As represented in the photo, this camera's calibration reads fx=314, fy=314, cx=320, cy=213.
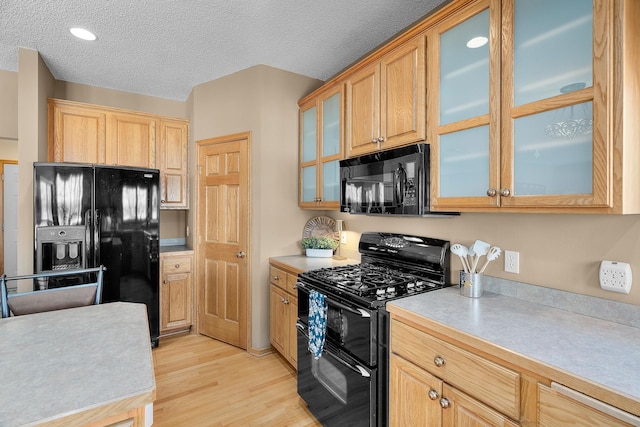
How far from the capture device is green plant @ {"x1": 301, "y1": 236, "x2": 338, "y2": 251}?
115 inches

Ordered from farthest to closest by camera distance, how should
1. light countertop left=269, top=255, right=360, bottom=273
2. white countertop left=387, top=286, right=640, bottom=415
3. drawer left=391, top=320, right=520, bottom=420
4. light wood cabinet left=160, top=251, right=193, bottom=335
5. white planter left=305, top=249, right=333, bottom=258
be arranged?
light wood cabinet left=160, top=251, right=193, bottom=335
white planter left=305, top=249, right=333, bottom=258
light countertop left=269, top=255, right=360, bottom=273
drawer left=391, top=320, right=520, bottom=420
white countertop left=387, top=286, right=640, bottom=415

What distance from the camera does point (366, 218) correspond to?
274 cm

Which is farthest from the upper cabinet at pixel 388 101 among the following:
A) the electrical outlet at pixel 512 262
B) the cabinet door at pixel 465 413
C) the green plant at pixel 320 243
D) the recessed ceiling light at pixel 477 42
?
the cabinet door at pixel 465 413

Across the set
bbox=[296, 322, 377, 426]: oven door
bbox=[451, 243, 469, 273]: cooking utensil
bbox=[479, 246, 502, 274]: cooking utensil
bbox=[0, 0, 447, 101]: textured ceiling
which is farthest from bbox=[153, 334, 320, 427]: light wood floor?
bbox=[0, 0, 447, 101]: textured ceiling

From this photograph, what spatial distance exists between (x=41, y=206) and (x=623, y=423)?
366 cm

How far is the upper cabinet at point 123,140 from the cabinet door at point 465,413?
3.31 meters

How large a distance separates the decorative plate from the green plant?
0.48 ft

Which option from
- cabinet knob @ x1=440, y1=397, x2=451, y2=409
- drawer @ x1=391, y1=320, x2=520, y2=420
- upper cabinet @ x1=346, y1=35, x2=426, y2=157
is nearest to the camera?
drawer @ x1=391, y1=320, x2=520, y2=420

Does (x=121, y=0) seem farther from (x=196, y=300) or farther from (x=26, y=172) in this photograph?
(x=196, y=300)

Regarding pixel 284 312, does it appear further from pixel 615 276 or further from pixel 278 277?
pixel 615 276

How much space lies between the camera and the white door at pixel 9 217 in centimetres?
435

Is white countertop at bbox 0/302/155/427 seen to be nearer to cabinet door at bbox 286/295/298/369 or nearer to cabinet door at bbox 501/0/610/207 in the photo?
cabinet door at bbox 286/295/298/369

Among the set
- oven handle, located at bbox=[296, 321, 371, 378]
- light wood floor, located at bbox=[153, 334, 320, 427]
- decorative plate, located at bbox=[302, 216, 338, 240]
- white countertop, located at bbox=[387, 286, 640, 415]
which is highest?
decorative plate, located at bbox=[302, 216, 338, 240]

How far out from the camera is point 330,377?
1.89 metres
